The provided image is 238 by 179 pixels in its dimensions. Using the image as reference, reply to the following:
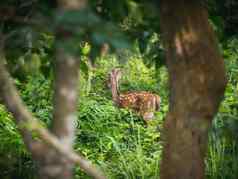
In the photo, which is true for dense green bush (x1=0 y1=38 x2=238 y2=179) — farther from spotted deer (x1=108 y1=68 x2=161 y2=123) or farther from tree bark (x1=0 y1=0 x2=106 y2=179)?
tree bark (x1=0 y1=0 x2=106 y2=179)

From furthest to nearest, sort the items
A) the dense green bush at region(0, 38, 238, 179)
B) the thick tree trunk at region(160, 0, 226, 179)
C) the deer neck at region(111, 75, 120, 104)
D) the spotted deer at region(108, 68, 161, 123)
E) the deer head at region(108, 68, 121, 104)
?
Answer: the deer head at region(108, 68, 121, 104) < the deer neck at region(111, 75, 120, 104) < the spotted deer at region(108, 68, 161, 123) < the dense green bush at region(0, 38, 238, 179) < the thick tree trunk at region(160, 0, 226, 179)

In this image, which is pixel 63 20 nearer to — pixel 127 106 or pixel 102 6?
pixel 102 6

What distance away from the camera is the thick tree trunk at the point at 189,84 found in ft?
8.90

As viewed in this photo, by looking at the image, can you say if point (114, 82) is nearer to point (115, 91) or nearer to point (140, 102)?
point (115, 91)

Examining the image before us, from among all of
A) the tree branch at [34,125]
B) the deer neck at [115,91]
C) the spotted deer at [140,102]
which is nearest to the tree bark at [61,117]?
the tree branch at [34,125]

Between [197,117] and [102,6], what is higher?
[102,6]

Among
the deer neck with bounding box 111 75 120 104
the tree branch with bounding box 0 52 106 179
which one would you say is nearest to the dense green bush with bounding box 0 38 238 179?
the deer neck with bounding box 111 75 120 104

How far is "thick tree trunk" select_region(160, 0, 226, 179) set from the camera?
2713 millimetres

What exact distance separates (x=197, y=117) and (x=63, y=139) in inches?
40.6

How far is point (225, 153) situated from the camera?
16.3 feet

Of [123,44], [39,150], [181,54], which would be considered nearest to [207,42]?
[181,54]

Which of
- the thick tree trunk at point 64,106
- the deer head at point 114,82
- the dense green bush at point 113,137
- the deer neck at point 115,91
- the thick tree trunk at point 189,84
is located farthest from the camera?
→ the deer head at point 114,82

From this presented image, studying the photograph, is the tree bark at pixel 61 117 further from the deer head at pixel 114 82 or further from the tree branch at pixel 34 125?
the deer head at pixel 114 82

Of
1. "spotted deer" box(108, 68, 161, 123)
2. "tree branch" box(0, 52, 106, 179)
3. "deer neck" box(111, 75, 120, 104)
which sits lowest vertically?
"tree branch" box(0, 52, 106, 179)
